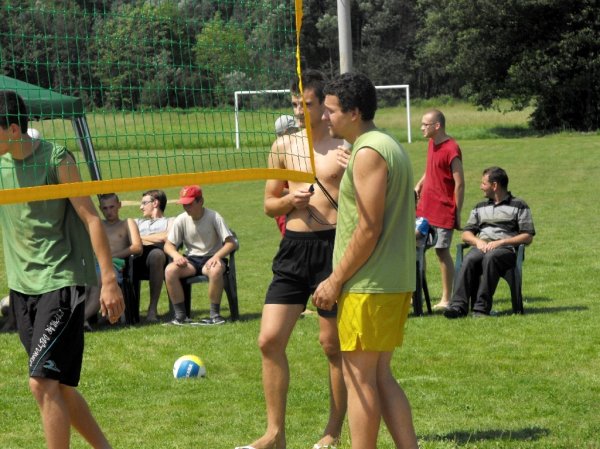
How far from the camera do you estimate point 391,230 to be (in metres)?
5.09

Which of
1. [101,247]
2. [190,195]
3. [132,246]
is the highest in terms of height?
[101,247]

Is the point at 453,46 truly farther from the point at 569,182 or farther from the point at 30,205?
the point at 30,205

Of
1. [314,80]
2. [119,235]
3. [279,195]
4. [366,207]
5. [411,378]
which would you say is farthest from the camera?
[119,235]

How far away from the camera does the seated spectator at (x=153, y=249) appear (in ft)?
37.0

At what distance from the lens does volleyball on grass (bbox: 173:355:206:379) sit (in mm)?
8203

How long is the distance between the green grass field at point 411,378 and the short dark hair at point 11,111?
83.6 inches

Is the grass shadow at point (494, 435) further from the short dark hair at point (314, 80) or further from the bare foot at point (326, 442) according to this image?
the short dark hair at point (314, 80)

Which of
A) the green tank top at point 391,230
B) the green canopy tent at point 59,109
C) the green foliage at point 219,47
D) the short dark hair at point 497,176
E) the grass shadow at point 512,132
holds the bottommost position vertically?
the grass shadow at point 512,132

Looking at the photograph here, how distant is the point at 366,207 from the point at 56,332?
59.2 inches

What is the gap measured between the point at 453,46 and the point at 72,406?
47164 mm

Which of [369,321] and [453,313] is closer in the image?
[369,321]

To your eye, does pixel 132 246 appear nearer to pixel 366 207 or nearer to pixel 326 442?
pixel 326 442

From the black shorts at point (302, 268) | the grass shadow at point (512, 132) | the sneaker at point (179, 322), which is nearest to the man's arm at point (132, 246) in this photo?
the sneaker at point (179, 322)

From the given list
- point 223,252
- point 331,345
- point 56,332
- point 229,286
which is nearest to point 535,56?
point 223,252
